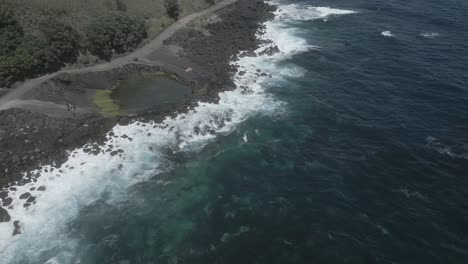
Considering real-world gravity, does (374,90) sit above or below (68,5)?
below

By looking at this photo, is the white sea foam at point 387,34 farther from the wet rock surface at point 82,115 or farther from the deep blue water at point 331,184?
the wet rock surface at point 82,115

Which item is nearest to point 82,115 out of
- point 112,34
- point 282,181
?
point 112,34

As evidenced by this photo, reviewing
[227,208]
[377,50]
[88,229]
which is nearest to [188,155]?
[227,208]

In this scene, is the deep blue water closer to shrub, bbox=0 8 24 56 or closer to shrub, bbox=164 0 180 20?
shrub, bbox=0 8 24 56

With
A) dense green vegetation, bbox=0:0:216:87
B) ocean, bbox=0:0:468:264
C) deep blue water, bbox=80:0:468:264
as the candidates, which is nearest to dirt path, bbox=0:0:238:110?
dense green vegetation, bbox=0:0:216:87

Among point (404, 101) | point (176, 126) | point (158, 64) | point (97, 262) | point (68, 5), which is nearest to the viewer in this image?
point (97, 262)

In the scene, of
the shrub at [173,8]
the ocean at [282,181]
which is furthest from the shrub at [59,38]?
the shrub at [173,8]

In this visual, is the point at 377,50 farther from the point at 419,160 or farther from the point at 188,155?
the point at 188,155
